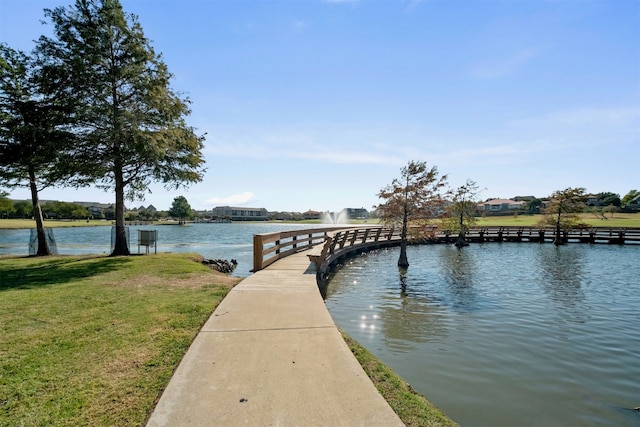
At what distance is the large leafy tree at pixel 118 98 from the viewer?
533 inches

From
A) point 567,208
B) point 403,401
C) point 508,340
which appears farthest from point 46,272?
point 567,208

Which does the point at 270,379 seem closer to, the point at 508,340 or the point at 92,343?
the point at 92,343

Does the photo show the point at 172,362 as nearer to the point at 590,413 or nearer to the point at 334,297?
the point at 590,413

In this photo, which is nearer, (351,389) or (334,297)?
(351,389)

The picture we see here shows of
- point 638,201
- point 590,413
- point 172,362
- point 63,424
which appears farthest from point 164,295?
point 638,201

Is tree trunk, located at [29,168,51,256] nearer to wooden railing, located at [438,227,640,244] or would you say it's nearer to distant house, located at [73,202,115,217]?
wooden railing, located at [438,227,640,244]

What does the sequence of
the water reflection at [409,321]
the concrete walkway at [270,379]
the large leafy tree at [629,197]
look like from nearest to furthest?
1. the concrete walkway at [270,379]
2. the water reflection at [409,321]
3. the large leafy tree at [629,197]

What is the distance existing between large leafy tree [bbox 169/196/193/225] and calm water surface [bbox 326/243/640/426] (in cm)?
12681

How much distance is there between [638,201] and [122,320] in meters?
135

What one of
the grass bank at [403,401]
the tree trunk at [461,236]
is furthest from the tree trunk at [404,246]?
the grass bank at [403,401]

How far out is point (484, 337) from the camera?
23.5 feet

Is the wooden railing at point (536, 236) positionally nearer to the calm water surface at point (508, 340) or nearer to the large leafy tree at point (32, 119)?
the calm water surface at point (508, 340)

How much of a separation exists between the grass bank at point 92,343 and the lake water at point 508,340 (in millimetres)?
3558

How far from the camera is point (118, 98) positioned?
15.1 metres
